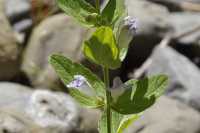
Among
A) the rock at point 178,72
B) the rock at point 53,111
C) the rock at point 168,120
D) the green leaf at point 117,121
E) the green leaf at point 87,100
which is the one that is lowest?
the rock at point 178,72

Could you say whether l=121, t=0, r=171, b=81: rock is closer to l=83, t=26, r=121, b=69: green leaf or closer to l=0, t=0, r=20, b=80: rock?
l=0, t=0, r=20, b=80: rock

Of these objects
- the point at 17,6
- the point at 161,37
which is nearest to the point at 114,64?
the point at 161,37

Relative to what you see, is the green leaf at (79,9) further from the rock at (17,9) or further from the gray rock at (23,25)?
the rock at (17,9)

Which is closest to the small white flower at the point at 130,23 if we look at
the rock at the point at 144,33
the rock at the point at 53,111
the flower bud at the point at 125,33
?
the flower bud at the point at 125,33

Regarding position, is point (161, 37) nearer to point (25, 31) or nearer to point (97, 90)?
point (25, 31)

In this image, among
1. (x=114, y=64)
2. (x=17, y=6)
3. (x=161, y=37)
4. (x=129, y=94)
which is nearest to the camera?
(x=114, y=64)

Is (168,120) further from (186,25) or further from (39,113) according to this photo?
(186,25)

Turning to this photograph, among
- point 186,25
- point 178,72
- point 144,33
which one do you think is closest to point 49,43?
point 144,33

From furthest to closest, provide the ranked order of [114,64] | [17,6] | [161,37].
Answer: [17,6], [161,37], [114,64]
